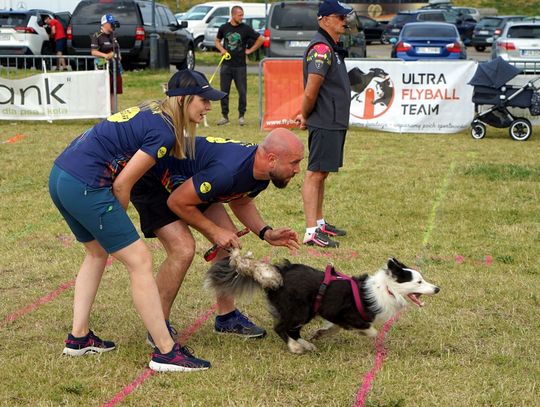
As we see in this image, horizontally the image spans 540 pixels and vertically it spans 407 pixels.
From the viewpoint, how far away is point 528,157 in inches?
492

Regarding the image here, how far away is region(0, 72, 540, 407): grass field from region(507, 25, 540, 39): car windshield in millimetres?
14450

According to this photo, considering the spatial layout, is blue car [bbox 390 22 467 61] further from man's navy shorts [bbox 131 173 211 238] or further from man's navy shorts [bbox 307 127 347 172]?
man's navy shorts [bbox 131 173 211 238]

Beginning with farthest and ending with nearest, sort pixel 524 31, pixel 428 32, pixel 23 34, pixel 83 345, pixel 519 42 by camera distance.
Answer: pixel 428 32, pixel 524 31, pixel 519 42, pixel 23 34, pixel 83 345

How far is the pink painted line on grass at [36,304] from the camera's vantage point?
5.59 meters

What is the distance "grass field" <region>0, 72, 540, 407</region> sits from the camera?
4.45 m

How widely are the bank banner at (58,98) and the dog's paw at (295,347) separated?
36.8ft

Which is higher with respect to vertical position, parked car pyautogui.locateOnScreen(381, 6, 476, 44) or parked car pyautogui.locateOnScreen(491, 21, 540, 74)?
parked car pyautogui.locateOnScreen(491, 21, 540, 74)

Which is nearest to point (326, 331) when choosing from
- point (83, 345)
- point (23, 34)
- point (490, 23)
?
point (83, 345)

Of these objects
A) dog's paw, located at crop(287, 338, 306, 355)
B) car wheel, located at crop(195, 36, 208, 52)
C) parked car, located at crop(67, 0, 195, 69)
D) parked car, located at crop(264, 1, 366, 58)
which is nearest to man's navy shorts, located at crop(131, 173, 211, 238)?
dog's paw, located at crop(287, 338, 306, 355)

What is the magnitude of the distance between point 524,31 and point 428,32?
105 inches

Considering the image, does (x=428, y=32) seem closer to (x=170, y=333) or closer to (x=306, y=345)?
(x=306, y=345)

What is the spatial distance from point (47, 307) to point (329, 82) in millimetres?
3183

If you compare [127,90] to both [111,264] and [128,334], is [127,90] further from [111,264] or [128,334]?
[128,334]

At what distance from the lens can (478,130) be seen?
1453 cm
